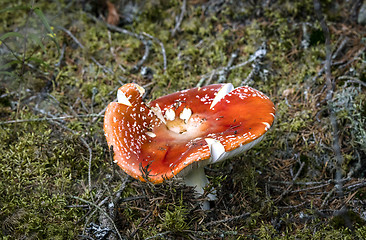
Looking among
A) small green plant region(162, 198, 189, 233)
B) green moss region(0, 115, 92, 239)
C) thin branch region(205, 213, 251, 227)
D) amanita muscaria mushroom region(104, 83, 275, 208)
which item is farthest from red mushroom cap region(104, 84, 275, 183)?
green moss region(0, 115, 92, 239)

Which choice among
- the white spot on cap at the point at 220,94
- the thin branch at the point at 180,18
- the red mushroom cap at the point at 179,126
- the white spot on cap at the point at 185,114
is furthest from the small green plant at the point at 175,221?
the thin branch at the point at 180,18

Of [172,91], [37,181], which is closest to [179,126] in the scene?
[172,91]

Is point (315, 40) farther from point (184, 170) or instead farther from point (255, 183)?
point (184, 170)

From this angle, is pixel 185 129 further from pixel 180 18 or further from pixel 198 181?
pixel 180 18

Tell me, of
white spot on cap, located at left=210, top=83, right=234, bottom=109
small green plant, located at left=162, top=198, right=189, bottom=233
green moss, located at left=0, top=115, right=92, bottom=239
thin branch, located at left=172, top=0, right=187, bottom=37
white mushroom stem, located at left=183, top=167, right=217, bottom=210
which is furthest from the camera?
thin branch, located at left=172, top=0, right=187, bottom=37

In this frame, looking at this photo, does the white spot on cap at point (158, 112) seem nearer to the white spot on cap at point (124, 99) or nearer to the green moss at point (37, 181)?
the white spot on cap at point (124, 99)

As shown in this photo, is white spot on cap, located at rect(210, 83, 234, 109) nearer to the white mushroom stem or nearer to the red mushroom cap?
the red mushroom cap

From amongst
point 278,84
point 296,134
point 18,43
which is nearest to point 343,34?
point 278,84
